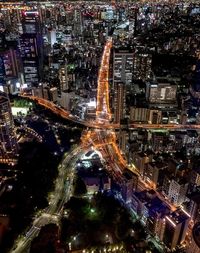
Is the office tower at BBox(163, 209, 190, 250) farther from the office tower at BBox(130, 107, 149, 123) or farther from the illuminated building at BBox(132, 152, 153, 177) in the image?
the office tower at BBox(130, 107, 149, 123)

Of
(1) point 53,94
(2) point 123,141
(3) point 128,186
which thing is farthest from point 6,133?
(1) point 53,94

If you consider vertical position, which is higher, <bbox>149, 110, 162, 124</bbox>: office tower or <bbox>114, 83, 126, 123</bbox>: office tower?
<bbox>114, 83, 126, 123</bbox>: office tower

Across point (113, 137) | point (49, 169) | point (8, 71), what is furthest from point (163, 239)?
point (8, 71)

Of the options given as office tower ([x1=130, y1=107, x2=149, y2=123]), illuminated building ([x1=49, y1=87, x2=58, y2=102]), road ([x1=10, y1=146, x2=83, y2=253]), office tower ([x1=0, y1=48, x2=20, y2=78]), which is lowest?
road ([x1=10, y1=146, x2=83, y2=253])

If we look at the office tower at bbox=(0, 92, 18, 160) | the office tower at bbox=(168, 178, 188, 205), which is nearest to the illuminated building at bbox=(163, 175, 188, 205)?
the office tower at bbox=(168, 178, 188, 205)

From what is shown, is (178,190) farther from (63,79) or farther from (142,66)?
(142,66)

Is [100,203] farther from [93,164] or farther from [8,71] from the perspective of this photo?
[8,71]
